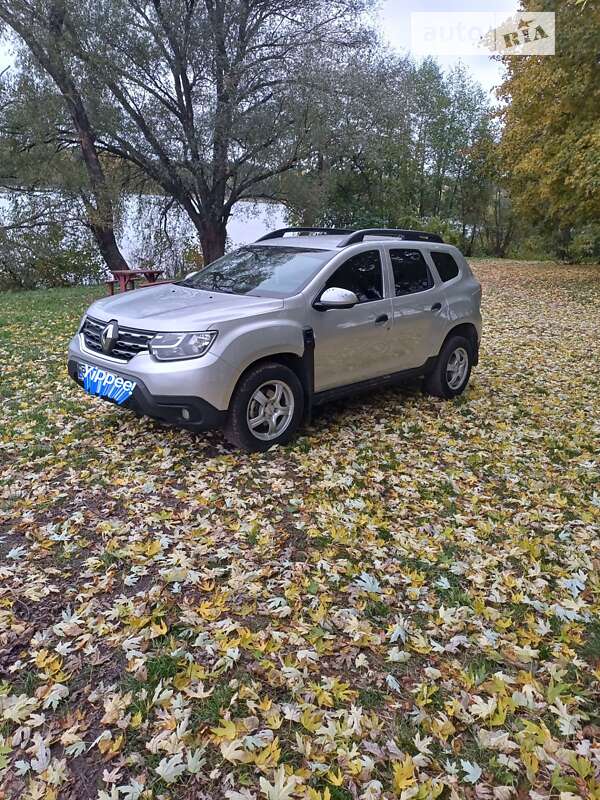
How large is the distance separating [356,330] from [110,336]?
1.95 meters

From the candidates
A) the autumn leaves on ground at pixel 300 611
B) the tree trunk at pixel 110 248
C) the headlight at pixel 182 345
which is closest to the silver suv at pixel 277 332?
the headlight at pixel 182 345

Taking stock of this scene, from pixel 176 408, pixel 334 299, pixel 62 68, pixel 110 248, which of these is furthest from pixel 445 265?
pixel 110 248

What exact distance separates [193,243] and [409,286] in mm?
12668

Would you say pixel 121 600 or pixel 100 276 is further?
pixel 100 276

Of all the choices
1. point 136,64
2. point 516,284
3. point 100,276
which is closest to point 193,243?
point 100,276

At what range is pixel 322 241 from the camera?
512 centimetres

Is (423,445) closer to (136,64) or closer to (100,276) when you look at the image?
(136,64)

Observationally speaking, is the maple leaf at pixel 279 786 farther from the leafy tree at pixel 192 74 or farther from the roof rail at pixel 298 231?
the leafy tree at pixel 192 74

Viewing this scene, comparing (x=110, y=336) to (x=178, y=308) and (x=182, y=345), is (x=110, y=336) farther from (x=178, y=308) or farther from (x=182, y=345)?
(x=182, y=345)

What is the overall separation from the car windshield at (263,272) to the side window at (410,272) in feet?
2.46

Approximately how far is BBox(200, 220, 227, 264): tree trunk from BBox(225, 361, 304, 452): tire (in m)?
10.9

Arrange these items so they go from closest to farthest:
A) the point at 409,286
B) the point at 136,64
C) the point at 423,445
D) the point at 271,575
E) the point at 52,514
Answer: the point at 271,575, the point at 52,514, the point at 423,445, the point at 409,286, the point at 136,64

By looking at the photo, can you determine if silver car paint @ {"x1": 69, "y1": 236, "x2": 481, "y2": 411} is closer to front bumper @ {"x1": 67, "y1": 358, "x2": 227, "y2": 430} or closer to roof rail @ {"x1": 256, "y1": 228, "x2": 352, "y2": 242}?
front bumper @ {"x1": 67, "y1": 358, "x2": 227, "y2": 430}

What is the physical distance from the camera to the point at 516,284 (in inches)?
658
